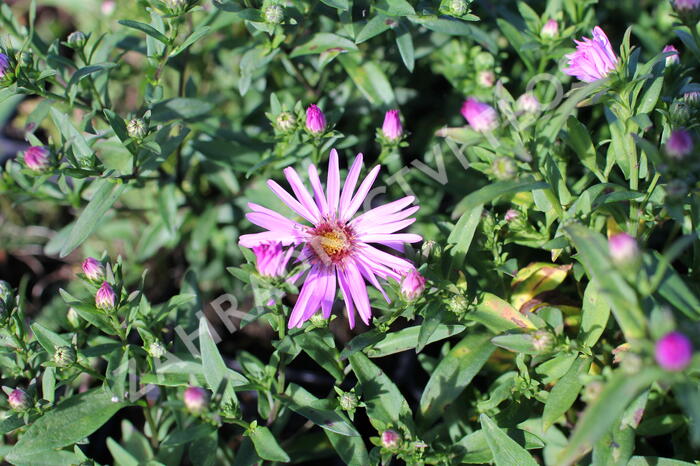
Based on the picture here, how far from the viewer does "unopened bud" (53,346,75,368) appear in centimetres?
221

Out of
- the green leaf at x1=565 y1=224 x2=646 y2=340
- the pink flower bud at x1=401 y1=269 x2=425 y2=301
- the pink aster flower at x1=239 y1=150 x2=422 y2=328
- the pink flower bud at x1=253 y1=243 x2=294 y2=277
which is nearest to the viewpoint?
the green leaf at x1=565 y1=224 x2=646 y2=340

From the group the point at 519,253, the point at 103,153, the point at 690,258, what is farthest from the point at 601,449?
the point at 103,153

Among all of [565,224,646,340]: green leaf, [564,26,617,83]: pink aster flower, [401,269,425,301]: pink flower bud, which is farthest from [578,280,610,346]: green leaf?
[564,26,617,83]: pink aster flower

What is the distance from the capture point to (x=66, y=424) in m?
2.33

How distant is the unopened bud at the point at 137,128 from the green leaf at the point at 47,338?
0.78 meters

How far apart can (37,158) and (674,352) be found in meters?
2.18

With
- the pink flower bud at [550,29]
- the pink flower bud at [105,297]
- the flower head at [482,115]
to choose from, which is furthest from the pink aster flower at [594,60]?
the pink flower bud at [105,297]

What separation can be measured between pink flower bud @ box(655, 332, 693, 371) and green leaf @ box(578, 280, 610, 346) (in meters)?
0.76

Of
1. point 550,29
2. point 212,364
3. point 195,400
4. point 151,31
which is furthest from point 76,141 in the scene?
point 550,29

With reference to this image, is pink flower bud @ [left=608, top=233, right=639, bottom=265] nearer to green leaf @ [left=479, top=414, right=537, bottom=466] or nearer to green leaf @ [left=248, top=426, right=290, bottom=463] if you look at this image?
green leaf @ [left=479, top=414, right=537, bottom=466]

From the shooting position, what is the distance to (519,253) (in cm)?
298

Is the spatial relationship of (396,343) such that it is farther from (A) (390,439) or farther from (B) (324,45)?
(B) (324,45)

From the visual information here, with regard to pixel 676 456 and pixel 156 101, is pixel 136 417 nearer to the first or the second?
pixel 156 101

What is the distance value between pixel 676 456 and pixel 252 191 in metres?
2.16
